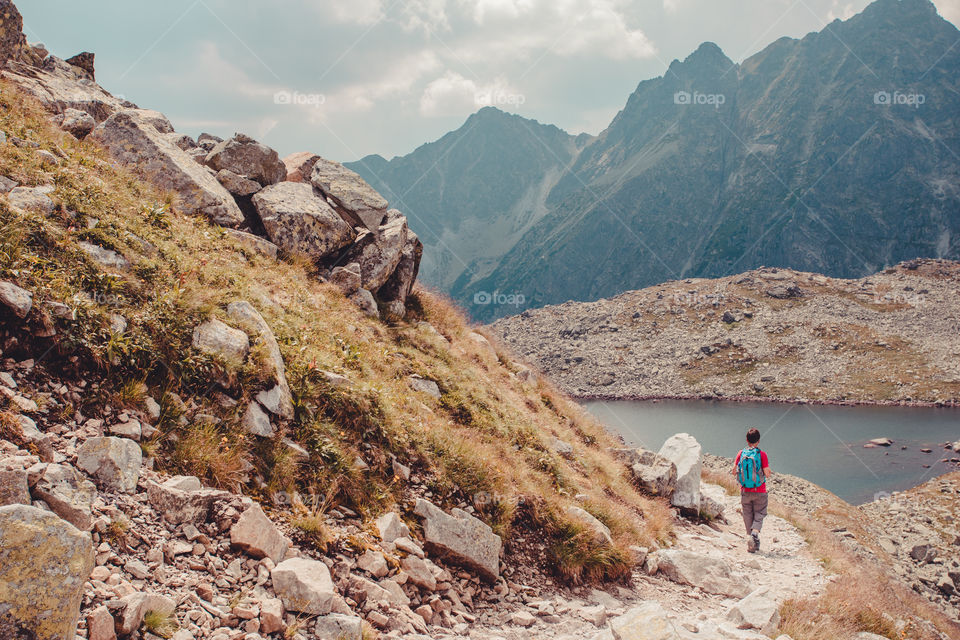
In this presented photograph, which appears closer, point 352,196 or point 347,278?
point 347,278

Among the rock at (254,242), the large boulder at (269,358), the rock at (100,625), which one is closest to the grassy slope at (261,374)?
the large boulder at (269,358)

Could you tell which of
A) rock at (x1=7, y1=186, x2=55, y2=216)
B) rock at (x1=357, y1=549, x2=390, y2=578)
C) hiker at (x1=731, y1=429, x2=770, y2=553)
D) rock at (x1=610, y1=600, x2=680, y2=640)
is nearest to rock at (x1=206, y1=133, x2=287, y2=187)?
rock at (x1=7, y1=186, x2=55, y2=216)

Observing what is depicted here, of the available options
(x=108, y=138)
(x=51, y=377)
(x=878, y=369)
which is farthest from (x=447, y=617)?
(x=878, y=369)

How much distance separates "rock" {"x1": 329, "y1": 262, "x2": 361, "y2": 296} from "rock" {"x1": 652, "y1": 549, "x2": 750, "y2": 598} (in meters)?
10.9

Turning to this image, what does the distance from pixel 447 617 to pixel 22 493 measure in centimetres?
497

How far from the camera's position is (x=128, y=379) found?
6504 millimetres

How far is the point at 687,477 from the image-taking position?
16594mm

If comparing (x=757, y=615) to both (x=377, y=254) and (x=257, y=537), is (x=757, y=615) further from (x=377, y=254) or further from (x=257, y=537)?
(x=377, y=254)

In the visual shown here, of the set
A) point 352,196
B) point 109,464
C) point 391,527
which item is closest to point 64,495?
point 109,464

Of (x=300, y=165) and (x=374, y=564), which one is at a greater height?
(x=300, y=165)

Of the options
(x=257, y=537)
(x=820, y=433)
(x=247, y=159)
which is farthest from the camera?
(x=820, y=433)

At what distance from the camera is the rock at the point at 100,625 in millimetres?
3688

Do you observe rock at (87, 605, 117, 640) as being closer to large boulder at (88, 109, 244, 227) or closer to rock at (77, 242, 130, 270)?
rock at (77, 242, 130, 270)

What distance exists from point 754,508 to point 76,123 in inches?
890
